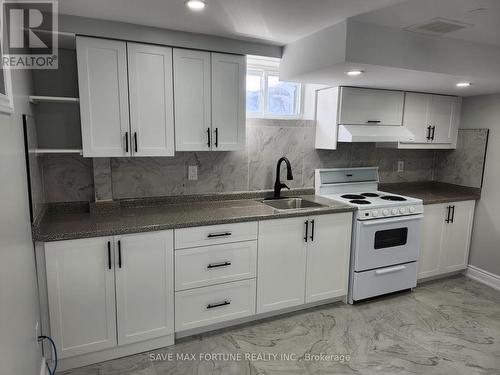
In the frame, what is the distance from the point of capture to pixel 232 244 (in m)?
2.42

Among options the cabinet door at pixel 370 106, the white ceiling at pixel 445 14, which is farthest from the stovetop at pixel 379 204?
the white ceiling at pixel 445 14

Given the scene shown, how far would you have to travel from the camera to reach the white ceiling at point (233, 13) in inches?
75.0

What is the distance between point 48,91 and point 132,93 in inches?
24.6

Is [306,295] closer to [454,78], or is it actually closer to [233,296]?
[233,296]

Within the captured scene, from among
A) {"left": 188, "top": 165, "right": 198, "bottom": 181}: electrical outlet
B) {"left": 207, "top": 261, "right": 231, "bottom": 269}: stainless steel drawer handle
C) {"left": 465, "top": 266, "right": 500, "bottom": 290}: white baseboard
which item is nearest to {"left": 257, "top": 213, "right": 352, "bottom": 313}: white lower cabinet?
{"left": 207, "top": 261, "right": 231, "bottom": 269}: stainless steel drawer handle

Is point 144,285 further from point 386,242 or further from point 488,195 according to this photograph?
point 488,195

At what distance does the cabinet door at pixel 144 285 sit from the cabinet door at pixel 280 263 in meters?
0.71

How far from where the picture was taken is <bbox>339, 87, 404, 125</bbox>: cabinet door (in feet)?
9.98

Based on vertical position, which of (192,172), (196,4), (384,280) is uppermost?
(196,4)

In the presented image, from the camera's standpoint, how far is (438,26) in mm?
2195

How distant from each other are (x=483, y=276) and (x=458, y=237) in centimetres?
49

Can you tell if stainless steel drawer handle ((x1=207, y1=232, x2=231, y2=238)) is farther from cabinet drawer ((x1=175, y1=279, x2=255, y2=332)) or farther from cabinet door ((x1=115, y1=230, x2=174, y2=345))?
cabinet drawer ((x1=175, y1=279, x2=255, y2=332))

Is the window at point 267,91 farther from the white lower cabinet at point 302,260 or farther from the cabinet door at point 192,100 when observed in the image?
the white lower cabinet at point 302,260

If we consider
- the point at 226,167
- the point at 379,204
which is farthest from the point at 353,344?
the point at 226,167
